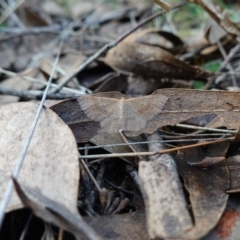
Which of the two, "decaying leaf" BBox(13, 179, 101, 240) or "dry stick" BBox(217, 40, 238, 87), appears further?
"dry stick" BBox(217, 40, 238, 87)

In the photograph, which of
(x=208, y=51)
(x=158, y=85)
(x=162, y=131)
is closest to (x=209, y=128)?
(x=162, y=131)

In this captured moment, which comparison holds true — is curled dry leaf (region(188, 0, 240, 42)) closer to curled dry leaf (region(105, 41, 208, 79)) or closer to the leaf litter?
the leaf litter

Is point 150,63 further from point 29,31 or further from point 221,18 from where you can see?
point 29,31

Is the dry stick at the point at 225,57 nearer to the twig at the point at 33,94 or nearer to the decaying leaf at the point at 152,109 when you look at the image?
the decaying leaf at the point at 152,109

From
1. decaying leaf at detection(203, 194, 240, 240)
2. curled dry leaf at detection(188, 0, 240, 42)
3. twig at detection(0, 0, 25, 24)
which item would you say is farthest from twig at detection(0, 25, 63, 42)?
decaying leaf at detection(203, 194, 240, 240)

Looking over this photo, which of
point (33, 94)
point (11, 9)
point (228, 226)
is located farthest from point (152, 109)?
point (11, 9)

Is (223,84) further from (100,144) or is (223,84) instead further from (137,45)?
(100,144)

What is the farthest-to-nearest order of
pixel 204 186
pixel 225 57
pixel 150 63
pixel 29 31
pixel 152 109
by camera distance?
1. pixel 29 31
2. pixel 225 57
3. pixel 150 63
4. pixel 152 109
5. pixel 204 186
